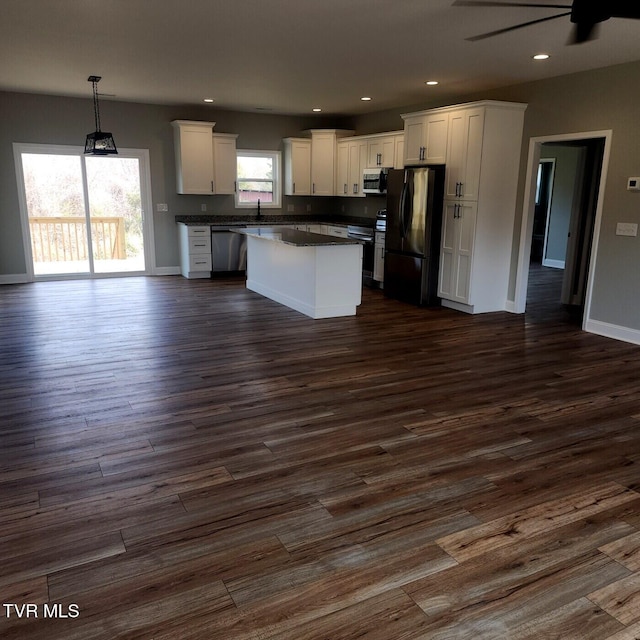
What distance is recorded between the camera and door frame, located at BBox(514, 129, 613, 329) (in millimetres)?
5367

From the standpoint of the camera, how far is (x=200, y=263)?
876 centimetres

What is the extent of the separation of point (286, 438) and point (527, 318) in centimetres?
422

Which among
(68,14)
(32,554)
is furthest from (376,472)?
(68,14)

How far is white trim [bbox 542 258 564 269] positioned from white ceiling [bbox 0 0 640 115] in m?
4.80

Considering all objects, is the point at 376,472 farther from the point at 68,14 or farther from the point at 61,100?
the point at 61,100

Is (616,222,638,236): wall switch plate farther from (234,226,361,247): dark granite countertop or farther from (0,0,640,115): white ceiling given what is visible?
(234,226,361,247): dark granite countertop

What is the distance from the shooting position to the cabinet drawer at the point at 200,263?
8695mm

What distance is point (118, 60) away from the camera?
5.38m

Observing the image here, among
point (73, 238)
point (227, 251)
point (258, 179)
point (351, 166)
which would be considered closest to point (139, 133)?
point (73, 238)

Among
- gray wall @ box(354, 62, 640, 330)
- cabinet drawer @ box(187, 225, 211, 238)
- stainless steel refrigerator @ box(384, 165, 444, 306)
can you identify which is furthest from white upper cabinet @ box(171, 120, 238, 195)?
gray wall @ box(354, 62, 640, 330)

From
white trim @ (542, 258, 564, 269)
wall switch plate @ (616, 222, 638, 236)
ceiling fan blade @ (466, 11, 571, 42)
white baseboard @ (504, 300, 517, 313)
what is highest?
ceiling fan blade @ (466, 11, 571, 42)

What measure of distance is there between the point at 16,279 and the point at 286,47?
574cm

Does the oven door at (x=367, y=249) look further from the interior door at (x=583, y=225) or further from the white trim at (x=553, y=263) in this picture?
the white trim at (x=553, y=263)

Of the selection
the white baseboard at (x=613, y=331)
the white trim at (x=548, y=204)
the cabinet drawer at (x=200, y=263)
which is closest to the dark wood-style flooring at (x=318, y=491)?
the white baseboard at (x=613, y=331)
